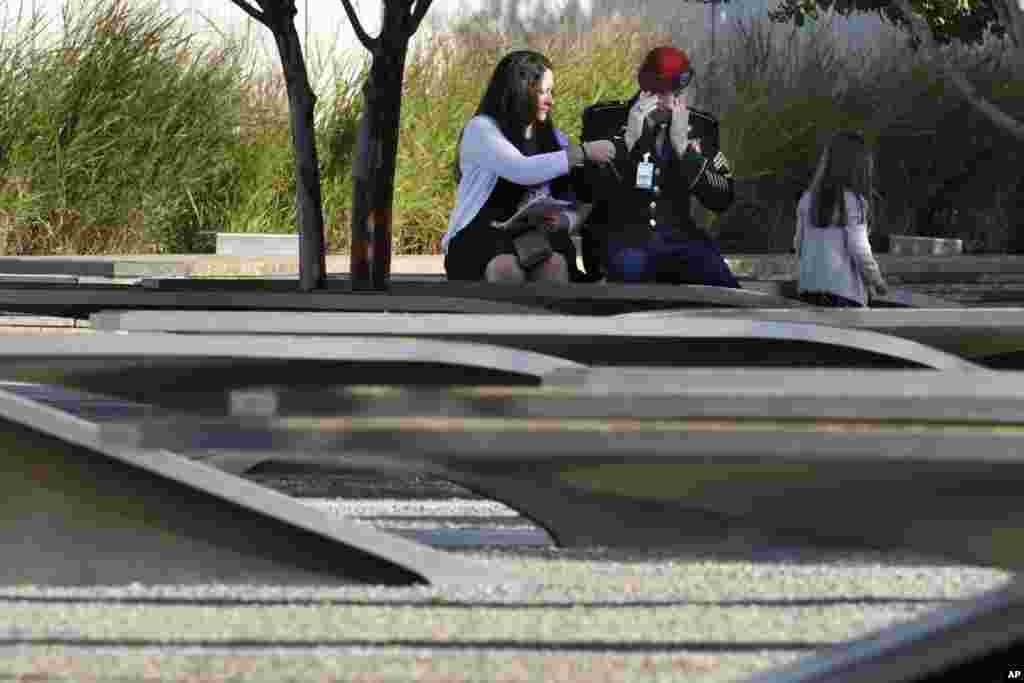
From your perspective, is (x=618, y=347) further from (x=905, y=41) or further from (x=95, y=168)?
(x=905, y=41)

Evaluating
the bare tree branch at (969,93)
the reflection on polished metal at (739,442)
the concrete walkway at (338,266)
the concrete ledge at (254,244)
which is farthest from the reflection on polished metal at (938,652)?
the bare tree branch at (969,93)

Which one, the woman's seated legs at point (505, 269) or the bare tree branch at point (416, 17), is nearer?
the woman's seated legs at point (505, 269)

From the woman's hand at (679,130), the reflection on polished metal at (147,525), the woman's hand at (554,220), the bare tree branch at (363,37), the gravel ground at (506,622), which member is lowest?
the gravel ground at (506,622)

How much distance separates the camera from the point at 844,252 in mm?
11805

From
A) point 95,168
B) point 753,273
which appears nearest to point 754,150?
point 753,273

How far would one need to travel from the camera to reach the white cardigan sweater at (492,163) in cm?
1115

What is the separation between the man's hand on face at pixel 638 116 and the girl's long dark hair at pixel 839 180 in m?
0.85

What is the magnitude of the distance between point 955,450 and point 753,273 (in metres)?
17.5

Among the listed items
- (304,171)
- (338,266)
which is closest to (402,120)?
(338,266)

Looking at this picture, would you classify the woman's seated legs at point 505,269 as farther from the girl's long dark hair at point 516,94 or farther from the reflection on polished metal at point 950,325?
the reflection on polished metal at point 950,325

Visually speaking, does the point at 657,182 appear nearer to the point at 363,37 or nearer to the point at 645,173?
the point at 645,173

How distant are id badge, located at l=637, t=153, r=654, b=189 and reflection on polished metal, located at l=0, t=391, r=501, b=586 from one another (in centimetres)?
537

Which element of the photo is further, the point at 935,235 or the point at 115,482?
the point at 935,235

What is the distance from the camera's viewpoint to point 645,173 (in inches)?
445
